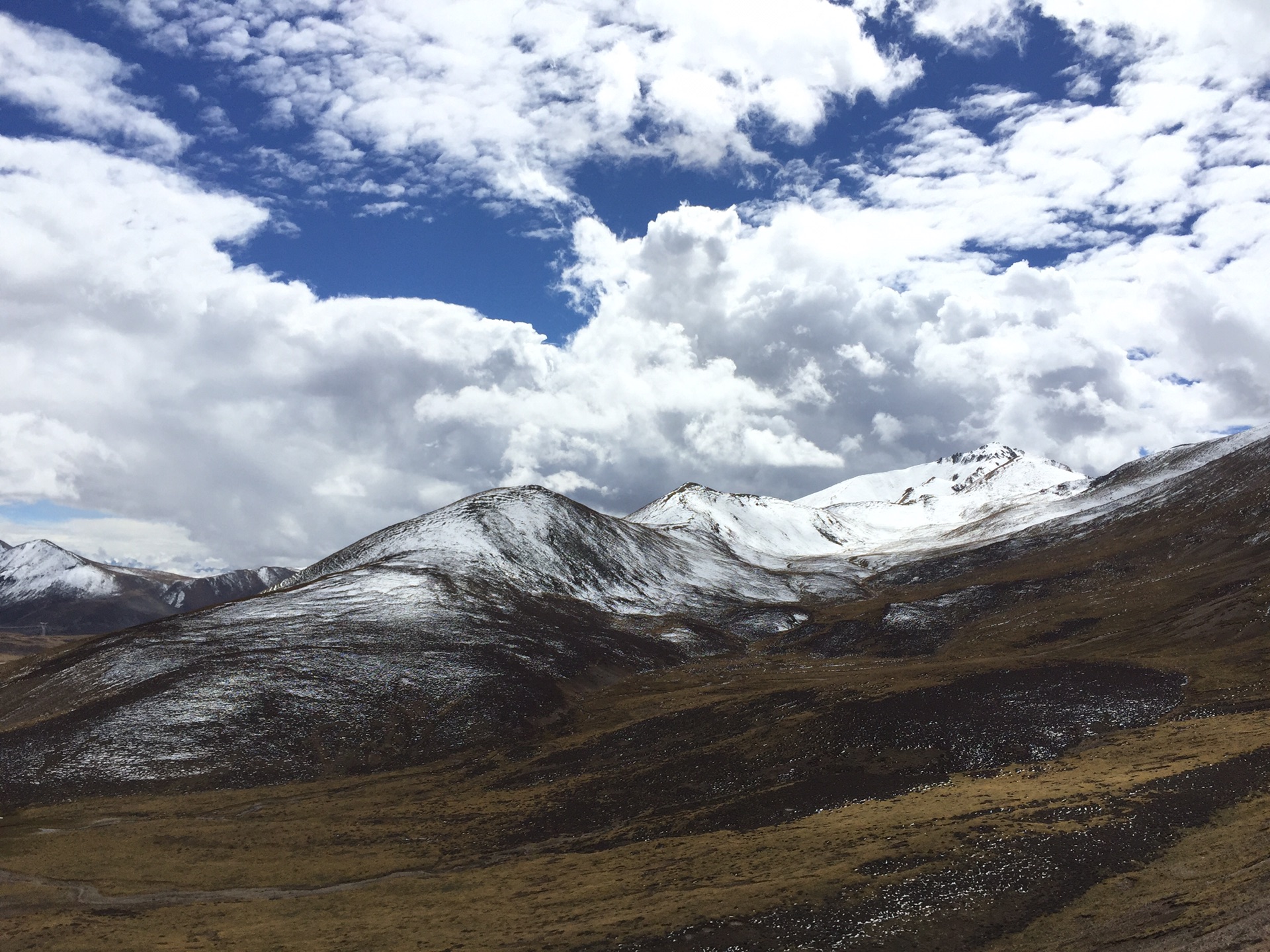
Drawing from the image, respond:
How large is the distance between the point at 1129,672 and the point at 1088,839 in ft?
142

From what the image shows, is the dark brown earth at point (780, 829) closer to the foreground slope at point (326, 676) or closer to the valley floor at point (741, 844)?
the valley floor at point (741, 844)

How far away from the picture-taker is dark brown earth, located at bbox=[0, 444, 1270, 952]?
38.3m

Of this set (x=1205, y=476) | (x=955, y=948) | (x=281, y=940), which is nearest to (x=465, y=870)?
(x=281, y=940)

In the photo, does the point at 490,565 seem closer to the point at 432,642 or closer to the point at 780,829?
the point at 432,642

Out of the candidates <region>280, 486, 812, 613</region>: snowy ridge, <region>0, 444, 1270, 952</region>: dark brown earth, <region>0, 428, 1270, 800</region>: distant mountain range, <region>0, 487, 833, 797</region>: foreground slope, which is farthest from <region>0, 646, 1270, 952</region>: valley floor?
<region>280, 486, 812, 613</region>: snowy ridge

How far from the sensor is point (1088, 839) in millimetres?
42344

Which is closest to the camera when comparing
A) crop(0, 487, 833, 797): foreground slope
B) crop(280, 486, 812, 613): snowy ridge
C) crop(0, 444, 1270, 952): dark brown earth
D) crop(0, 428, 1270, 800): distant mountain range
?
crop(0, 444, 1270, 952): dark brown earth

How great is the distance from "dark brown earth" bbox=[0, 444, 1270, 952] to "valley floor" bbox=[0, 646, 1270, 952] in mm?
237

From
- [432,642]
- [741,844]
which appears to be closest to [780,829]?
[741,844]

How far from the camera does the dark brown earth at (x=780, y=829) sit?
38.3 metres

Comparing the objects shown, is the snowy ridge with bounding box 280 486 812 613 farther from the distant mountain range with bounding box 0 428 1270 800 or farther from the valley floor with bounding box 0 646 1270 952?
the valley floor with bounding box 0 646 1270 952

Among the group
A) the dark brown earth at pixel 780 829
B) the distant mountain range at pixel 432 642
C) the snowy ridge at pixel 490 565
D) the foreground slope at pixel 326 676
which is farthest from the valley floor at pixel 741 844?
the snowy ridge at pixel 490 565

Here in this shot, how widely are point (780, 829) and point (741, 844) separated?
3671 millimetres

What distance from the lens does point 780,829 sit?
2119 inches
